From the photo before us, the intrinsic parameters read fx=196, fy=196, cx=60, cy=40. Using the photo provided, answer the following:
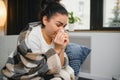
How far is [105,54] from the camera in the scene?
2.37 m

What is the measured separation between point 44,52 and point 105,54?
1583mm

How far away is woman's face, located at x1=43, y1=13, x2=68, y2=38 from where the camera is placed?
3.12 feet

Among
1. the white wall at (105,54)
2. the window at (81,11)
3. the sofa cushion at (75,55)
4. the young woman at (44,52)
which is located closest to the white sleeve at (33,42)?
the young woman at (44,52)

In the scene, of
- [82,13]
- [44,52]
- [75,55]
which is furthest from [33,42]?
[82,13]

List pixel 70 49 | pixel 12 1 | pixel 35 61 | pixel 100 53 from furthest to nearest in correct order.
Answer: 1. pixel 12 1
2. pixel 100 53
3. pixel 70 49
4. pixel 35 61

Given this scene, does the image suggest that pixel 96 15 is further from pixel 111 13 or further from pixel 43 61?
pixel 43 61

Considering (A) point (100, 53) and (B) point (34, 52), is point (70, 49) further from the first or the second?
(A) point (100, 53)

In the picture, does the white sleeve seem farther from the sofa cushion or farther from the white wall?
the white wall

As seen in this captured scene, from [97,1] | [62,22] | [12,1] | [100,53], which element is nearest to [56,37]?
[62,22]

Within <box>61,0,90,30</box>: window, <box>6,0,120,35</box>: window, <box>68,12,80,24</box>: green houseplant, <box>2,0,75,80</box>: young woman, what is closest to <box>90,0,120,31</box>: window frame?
<box>6,0,120,35</box>: window

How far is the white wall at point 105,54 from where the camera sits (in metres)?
2.29

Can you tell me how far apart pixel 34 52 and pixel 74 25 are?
1.91 m

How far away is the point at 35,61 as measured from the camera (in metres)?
0.88

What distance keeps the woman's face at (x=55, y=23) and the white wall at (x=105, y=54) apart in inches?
57.6
